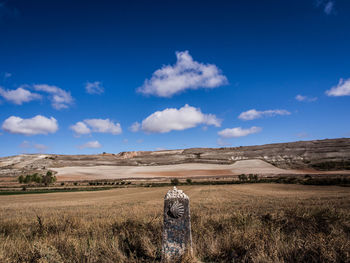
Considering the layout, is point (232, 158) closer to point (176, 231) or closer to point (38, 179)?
point (38, 179)

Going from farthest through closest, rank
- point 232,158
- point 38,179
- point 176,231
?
1. point 232,158
2. point 38,179
3. point 176,231

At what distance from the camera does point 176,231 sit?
4.66 meters

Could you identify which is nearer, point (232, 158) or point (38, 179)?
point (38, 179)

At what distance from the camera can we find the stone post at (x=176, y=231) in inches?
182

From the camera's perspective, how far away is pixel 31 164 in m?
92.4

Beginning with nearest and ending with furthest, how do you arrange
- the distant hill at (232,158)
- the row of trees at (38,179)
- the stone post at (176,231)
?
the stone post at (176,231), the row of trees at (38,179), the distant hill at (232,158)

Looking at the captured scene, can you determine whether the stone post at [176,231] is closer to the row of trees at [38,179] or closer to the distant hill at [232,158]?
the distant hill at [232,158]

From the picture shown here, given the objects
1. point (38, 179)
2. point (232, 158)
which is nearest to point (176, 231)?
point (38, 179)

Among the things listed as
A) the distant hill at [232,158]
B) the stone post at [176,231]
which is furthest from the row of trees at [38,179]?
the stone post at [176,231]

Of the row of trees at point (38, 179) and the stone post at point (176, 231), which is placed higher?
the stone post at point (176, 231)

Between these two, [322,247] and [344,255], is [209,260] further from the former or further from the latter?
[344,255]

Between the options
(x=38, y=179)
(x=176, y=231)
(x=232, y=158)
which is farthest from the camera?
(x=232, y=158)

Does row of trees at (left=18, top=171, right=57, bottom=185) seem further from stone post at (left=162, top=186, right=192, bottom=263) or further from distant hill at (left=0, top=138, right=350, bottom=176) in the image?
stone post at (left=162, top=186, right=192, bottom=263)

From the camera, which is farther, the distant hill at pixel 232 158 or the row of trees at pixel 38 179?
the distant hill at pixel 232 158
